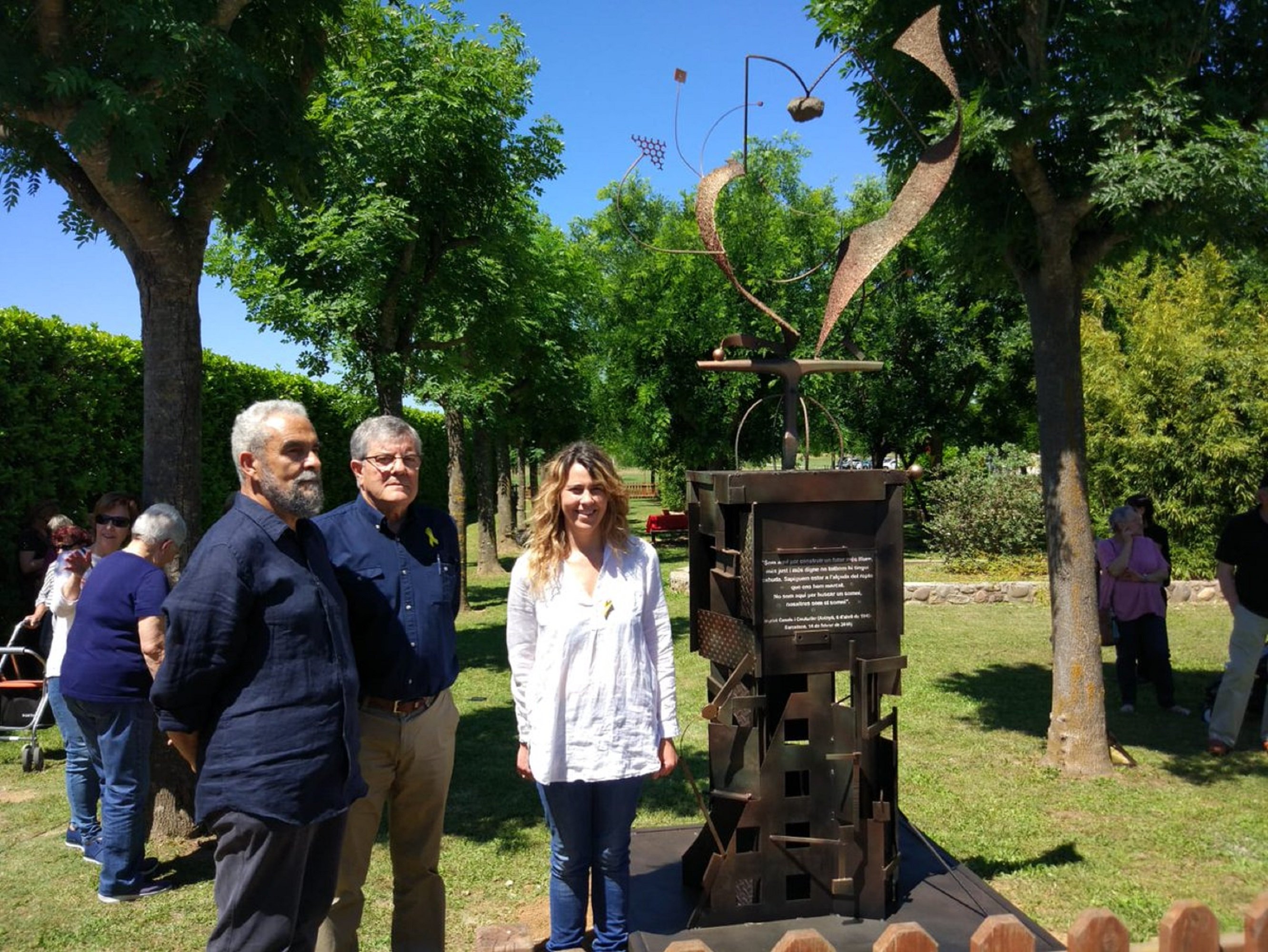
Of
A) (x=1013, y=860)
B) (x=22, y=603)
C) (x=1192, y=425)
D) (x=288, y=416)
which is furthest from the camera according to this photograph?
(x=1192, y=425)

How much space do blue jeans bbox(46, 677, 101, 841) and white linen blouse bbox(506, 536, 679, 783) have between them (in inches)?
119

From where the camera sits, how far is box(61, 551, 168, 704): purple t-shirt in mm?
4340

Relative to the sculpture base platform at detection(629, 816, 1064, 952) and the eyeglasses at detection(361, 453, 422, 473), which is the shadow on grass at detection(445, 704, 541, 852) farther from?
the eyeglasses at detection(361, 453, 422, 473)

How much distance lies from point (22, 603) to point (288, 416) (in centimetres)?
700

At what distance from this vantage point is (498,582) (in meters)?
18.1

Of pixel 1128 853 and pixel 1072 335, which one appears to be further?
pixel 1072 335

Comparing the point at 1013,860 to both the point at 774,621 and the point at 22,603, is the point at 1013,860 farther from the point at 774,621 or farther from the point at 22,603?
the point at 22,603

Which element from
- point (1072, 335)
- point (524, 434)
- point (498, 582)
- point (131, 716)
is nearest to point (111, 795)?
point (131, 716)

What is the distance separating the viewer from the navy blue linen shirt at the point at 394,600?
3.24 m

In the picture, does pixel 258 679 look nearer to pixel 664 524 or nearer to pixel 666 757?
pixel 666 757

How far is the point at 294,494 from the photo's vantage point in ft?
9.39

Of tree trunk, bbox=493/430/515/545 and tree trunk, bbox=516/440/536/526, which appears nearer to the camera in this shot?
tree trunk, bbox=493/430/515/545

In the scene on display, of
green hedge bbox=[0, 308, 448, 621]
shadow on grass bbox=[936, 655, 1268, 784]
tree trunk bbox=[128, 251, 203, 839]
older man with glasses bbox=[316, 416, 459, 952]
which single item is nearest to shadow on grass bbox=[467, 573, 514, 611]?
green hedge bbox=[0, 308, 448, 621]

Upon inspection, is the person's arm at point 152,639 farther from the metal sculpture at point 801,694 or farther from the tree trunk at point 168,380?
the metal sculpture at point 801,694
